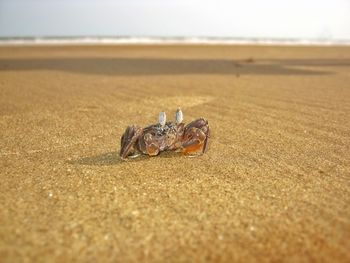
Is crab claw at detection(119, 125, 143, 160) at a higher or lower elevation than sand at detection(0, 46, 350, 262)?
higher

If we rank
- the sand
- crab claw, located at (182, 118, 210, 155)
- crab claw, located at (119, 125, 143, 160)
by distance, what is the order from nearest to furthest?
the sand
crab claw, located at (119, 125, 143, 160)
crab claw, located at (182, 118, 210, 155)

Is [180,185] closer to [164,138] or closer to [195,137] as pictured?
[164,138]

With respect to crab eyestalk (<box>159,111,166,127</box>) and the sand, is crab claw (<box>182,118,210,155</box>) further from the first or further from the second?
crab eyestalk (<box>159,111,166,127</box>)

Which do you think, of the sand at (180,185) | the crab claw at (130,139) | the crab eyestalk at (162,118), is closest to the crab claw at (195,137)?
the sand at (180,185)

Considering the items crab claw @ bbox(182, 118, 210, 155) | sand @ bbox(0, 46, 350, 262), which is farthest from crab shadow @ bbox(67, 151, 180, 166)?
crab claw @ bbox(182, 118, 210, 155)

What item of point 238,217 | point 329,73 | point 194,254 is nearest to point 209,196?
point 238,217

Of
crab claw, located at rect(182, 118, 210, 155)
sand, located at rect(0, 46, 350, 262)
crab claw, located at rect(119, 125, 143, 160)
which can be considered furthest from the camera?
crab claw, located at rect(182, 118, 210, 155)

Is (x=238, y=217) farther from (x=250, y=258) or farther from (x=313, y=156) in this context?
(x=313, y=156)
